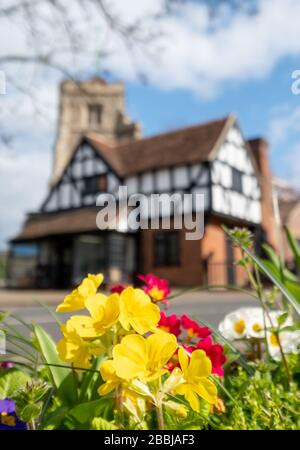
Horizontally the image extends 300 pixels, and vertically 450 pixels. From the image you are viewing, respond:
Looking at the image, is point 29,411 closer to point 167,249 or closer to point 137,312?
point 137,312

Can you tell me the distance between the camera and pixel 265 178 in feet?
54.6

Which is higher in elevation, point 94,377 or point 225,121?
point 225,121

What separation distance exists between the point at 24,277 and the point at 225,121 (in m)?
10.9

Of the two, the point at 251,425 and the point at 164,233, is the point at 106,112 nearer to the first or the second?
the point at 164,233

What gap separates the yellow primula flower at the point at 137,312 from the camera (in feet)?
2.13

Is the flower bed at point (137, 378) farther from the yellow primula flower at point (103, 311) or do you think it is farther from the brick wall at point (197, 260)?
the brick wall at point (197, 260)

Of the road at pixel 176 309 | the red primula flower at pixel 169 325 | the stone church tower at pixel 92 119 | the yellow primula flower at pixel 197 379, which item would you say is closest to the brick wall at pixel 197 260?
the road at pixel 176 309

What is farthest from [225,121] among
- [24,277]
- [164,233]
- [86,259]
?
[24,277]

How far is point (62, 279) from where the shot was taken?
15.8 m

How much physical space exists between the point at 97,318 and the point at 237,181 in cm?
1411

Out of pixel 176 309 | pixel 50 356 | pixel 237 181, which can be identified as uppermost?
pixel 237 181

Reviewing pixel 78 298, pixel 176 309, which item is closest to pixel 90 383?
pixel 78 298

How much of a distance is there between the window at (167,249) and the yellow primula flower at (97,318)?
13.0 m

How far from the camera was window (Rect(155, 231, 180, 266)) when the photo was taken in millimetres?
13797
